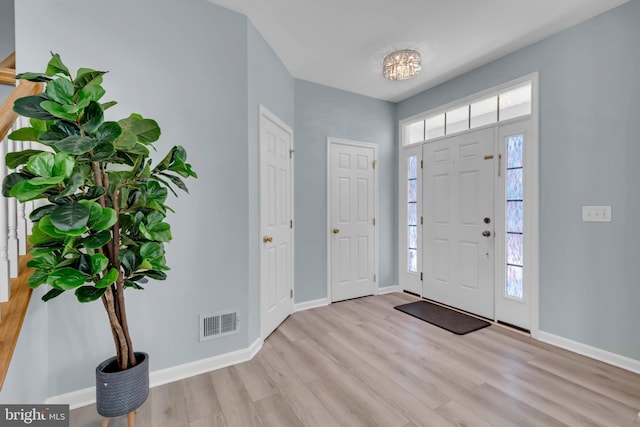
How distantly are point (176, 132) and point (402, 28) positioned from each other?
209 centimetres

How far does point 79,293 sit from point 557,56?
3.82 m

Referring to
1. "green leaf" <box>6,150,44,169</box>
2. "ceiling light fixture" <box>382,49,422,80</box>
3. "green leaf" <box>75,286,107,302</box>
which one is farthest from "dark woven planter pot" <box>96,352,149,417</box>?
"ceiling light fixture" <box>382,49,422,80</box>

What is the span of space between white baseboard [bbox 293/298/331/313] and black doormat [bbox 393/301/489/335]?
881 mm

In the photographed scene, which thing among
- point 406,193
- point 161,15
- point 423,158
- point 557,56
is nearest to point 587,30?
point 557,56

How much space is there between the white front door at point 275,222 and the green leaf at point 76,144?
1.47 metres

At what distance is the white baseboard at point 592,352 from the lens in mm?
Answer: 2119

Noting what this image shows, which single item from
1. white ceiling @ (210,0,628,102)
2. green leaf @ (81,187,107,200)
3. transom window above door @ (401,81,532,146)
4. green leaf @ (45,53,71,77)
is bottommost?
green leaf @ (81,187,107,200)

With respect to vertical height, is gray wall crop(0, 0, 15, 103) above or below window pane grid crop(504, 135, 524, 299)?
above

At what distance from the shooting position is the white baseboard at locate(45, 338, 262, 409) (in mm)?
1766

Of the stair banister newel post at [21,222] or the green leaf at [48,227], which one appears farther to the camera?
the stair banister newel post at [21,222]

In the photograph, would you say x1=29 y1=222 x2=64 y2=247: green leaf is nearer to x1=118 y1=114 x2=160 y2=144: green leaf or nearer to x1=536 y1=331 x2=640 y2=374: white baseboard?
x1=118 y1=114 x2=160 y2=144: green leaf

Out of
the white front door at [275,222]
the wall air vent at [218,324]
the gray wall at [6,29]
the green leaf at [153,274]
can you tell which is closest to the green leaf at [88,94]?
the green leaf at [153,274]

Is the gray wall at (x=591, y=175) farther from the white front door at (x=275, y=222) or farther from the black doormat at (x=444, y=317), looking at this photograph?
the white front door at (x=275, y=222)

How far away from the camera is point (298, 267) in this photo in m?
3.40
